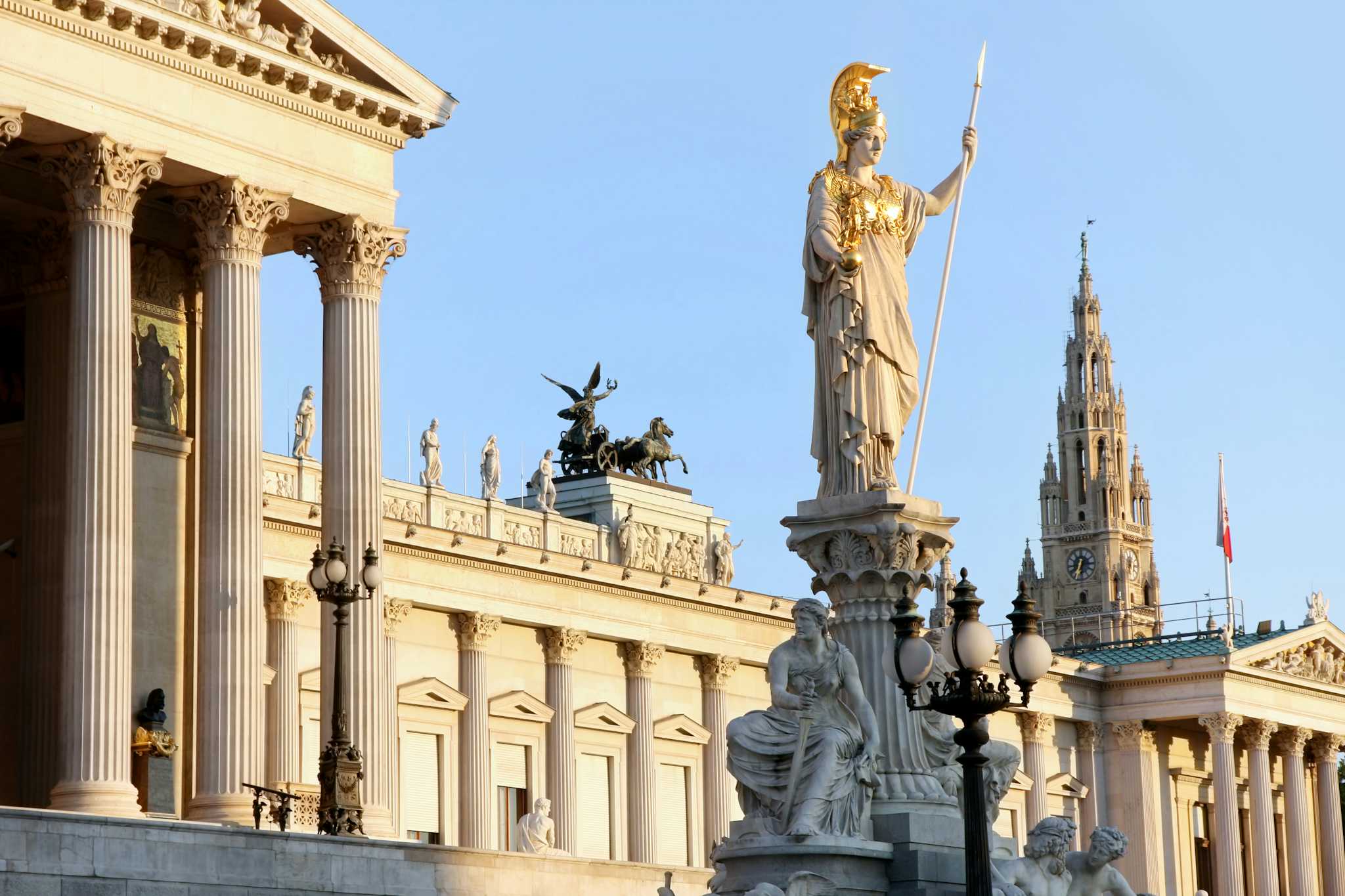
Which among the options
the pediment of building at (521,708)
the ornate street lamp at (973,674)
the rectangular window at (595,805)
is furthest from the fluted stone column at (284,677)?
the ornate street lamp at (973,674)

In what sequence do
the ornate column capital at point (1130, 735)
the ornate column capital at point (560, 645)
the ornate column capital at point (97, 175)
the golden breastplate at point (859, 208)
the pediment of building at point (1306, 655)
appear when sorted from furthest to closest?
the pediment of building at point (1306, 655) < the ornate column capital at point (1130, 735) < the ornate column capital at point (560, 645) < the ornate column capital at point (97, 175) < the golden breastplate at point (859, 208)

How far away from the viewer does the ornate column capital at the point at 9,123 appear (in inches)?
1308

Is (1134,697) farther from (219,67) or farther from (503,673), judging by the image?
(219,67)

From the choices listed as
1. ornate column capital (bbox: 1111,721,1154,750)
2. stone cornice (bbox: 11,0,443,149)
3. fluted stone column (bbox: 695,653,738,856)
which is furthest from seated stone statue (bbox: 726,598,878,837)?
ornate column capital (bbox: 1111,721,1154,750)

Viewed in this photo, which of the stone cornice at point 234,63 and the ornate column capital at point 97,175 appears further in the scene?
the stone cornice at point 234,63

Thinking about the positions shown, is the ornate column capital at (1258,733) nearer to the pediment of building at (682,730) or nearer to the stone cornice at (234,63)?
the pediment of building at (682,730)

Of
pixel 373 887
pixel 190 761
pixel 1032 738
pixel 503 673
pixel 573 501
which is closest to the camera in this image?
pixel 373 887

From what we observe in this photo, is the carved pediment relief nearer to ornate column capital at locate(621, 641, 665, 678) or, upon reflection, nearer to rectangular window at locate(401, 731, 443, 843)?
ornate column capital at locate(621, 641, 665, 678)

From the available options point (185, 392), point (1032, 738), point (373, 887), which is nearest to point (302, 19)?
point (185, 392)

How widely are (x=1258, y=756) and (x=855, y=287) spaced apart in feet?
226

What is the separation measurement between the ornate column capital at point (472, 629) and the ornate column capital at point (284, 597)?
249 inches

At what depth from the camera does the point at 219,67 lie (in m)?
36.8

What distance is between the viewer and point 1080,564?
166 meters

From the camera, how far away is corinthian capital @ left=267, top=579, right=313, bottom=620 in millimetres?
52812
